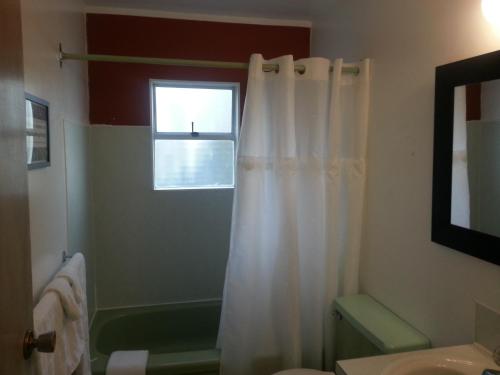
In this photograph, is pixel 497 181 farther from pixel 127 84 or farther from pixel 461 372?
pixel 127 84

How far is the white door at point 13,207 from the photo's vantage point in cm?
80

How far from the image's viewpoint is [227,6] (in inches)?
109

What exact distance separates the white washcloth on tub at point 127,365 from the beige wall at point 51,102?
2.02 feet

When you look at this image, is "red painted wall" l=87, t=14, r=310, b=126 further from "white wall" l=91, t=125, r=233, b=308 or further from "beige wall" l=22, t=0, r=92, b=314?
"beige wall" l=22, t=0, r=92, b=314

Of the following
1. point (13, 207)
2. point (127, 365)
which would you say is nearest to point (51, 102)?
point (13, 207)

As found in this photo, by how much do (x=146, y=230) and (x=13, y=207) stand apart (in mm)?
2106

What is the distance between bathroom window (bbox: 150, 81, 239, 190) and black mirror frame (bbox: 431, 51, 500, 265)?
1730 millimetres

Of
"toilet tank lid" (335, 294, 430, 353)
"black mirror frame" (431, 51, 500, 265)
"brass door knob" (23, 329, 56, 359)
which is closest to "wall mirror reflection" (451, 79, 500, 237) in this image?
"black mirror frame" (431, 51, 500, 265)

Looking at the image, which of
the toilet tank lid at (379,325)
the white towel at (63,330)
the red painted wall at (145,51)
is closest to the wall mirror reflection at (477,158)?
the toilet tank lid at (379,325)

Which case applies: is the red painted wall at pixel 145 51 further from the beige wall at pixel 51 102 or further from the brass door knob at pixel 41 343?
the brass door knob at pixel 41 343

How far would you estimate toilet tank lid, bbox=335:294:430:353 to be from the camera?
5.41 feet

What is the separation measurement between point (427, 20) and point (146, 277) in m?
2.46

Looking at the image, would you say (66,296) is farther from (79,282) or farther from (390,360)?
(390,360)

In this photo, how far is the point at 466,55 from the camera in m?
1.45
